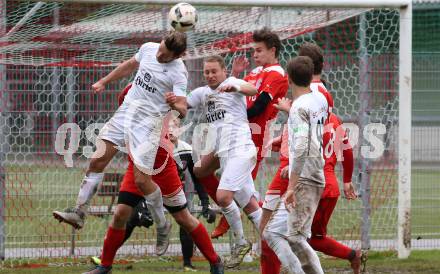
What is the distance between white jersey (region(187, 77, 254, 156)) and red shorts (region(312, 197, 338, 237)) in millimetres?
1320

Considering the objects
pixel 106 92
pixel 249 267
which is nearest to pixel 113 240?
pixel 249 267

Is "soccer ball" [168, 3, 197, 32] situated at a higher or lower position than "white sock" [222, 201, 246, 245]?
higher

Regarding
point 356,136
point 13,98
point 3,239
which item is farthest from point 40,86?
point 356,136

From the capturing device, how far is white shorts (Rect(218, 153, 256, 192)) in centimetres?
930

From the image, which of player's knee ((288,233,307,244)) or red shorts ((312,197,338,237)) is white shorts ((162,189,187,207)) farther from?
player's knee ((288,233,307,244))

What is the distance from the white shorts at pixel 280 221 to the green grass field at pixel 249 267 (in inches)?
90.7

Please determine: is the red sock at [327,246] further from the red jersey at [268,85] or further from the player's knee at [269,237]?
the red jersey at [268,85]

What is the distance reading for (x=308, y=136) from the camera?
734 cm

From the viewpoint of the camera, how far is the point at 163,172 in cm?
897

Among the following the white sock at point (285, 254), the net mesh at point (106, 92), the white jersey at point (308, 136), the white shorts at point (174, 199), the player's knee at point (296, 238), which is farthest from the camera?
the net mesh at point (106, 92)

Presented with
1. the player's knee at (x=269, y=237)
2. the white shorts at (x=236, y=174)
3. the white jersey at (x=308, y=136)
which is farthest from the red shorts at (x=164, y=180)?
the white jersey at (x=308, y=136)

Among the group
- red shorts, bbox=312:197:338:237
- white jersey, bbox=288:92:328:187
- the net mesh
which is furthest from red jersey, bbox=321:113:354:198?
the net mesh

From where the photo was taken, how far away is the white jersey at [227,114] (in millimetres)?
9516

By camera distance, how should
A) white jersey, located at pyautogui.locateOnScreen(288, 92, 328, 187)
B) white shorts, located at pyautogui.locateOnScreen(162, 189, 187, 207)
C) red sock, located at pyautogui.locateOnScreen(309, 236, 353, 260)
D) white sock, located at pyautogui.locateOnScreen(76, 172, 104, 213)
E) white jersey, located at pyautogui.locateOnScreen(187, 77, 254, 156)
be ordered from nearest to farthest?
white jersey, located at pyautogui.locateOnScreen(288, 92, 328, 187) < red sock, located at pyautogui.locateOnScreen(309, 236, 353, 260) < white shorts, located at pyautogui.locateOnScreen(162, 189, 187, 207) < white sock, located at pyautogui.locateOnScreen(76, 172, 104, 213) < white jersey, located at pyautogui.locateOnScreen(187, 77, 254, 156)
